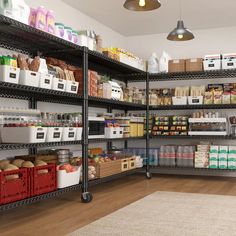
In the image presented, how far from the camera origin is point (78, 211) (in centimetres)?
409

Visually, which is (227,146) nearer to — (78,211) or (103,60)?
(103,60)

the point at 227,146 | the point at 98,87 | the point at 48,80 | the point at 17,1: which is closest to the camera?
the point at 17,1

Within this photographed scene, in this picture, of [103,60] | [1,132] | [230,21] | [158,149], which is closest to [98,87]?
[103,60]

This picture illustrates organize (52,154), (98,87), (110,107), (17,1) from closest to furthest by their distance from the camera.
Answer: (17,1), (52,154), (98,87), (110,107)

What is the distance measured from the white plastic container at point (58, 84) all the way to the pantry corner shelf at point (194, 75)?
2.89m

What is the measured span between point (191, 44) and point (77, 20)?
2.32 metres

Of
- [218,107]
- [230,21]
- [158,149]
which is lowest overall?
[158,149]

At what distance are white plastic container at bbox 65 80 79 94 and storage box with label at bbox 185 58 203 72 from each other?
2.77 meters

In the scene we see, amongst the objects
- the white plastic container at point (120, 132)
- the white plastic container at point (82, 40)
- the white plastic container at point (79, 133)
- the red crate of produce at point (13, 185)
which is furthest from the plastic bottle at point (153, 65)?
the red crate of produce at point (13, 185)

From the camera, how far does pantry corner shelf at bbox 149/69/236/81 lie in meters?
6.57

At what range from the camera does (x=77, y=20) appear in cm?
611

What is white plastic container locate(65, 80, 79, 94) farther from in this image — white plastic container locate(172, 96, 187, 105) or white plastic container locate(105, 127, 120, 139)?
white plastic container locate(172, 96, 187, 105)

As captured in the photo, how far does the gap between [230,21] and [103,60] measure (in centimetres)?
253

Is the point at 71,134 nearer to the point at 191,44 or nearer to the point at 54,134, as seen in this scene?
the point at 54,134
